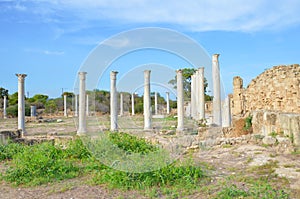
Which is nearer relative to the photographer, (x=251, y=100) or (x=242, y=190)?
(x=242, y=190)

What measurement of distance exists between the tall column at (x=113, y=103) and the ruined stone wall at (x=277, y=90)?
7.11m

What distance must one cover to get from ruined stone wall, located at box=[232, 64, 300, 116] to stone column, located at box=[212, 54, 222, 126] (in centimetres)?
204

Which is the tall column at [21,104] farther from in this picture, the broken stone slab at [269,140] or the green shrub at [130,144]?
the broken stone slab at [269,140]

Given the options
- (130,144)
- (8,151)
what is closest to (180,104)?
(130,144)

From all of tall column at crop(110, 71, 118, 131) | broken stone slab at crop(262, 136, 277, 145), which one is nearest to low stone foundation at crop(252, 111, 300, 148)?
broken stone slab at crop(262, 136, 277, 145)

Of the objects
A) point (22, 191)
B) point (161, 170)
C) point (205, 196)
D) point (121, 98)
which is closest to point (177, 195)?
point (205, 196)

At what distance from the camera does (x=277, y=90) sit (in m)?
13.1

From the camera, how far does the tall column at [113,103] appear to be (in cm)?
1641

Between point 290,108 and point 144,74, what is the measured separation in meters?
7.76

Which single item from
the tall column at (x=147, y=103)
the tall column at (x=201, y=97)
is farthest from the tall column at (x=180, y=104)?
the tall column at (x=201, y=97)

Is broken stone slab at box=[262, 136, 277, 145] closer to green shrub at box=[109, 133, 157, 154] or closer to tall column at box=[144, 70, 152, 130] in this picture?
green shrub at box=[109, 133, 157, 154]

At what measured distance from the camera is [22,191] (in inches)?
212

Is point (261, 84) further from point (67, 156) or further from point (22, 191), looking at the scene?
point (22, 191)

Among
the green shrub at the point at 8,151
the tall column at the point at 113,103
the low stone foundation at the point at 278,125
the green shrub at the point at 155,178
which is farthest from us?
the tall column at the point at 113,103
